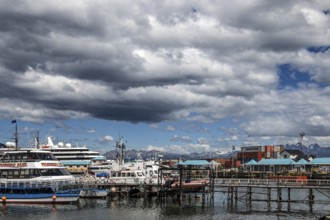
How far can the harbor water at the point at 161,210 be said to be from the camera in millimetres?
54250

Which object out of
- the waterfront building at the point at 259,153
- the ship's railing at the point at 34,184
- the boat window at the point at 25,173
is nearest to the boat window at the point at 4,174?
the ship's railing at the point at 34,184

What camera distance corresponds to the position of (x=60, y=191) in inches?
2574

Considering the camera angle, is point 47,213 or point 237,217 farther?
point 47,213

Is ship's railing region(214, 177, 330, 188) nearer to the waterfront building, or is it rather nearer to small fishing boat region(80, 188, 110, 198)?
small fishing boat region(80, 188, 110, 198)

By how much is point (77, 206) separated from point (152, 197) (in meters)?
14.1

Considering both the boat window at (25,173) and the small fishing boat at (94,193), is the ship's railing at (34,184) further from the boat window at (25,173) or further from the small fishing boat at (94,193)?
the small fishing boat at (94,193)

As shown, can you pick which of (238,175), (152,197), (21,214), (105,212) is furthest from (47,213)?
(238,175)

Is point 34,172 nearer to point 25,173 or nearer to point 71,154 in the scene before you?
point 25,173

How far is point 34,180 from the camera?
67688 millimetres

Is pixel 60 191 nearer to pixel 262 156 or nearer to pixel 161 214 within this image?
pixel 161 214

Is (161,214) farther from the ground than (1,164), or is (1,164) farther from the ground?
(1,164)

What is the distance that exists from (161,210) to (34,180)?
20945mm

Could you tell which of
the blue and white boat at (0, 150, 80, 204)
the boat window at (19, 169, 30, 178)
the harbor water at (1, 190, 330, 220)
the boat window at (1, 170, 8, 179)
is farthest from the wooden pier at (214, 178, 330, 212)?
the boat window at (1, 170, 8, 179)

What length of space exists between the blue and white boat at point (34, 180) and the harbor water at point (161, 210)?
71.2 inches
